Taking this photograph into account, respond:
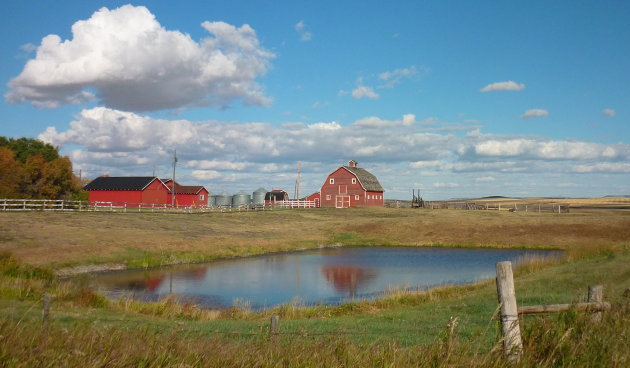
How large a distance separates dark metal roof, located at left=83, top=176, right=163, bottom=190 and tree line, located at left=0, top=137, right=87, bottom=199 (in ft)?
40.8

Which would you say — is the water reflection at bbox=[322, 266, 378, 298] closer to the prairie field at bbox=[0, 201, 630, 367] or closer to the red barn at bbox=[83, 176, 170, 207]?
the prairie field at bbox=[0, 201, 630, 367]

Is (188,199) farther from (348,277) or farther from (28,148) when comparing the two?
(348,277)

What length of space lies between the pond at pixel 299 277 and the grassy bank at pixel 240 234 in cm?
326

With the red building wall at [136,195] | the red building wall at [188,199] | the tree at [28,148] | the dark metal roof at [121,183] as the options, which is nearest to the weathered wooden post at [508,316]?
the tree at [28,148]

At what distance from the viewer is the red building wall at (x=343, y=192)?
337 ft

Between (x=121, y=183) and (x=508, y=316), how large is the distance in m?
99.1

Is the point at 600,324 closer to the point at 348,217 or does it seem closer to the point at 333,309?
the point at 333,309

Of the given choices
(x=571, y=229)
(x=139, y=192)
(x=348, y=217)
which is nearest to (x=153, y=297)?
(x=571, y=229)

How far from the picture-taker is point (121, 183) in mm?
99250

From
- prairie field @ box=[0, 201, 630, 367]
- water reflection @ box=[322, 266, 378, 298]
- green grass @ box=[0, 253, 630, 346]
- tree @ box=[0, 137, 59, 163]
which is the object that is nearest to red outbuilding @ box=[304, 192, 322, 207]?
prairie field @ box=[0, 201, 630, 367]

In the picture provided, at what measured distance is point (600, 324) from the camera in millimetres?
8656

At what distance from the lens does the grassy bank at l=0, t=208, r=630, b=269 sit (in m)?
39.5

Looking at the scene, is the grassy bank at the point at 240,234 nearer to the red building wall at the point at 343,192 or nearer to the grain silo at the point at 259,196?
the red building wall at the point at 343,192

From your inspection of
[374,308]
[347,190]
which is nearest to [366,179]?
[347,190]
